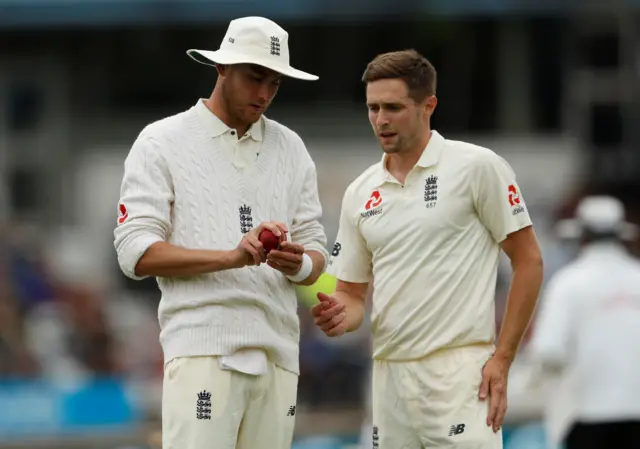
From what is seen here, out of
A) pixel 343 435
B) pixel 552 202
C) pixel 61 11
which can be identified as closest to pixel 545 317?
pixel 343 435

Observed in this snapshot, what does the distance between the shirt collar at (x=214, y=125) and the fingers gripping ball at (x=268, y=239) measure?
0.50m

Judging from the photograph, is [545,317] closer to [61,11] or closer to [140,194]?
[140,194]

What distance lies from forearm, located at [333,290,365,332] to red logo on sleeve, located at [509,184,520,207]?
2.39 feet

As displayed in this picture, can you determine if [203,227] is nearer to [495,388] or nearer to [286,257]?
[286,257]

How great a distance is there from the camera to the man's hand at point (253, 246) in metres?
4.91

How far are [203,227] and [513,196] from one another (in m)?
1.11

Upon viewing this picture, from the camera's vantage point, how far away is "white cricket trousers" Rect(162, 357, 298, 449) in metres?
5.05

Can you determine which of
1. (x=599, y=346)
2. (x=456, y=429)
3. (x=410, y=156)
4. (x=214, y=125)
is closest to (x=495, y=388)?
(x=456, y=429)

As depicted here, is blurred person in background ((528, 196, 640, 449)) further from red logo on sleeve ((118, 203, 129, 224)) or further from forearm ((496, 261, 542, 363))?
red logo on sleeve ((118, 203, 129, 224))

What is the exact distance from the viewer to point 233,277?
5.16m

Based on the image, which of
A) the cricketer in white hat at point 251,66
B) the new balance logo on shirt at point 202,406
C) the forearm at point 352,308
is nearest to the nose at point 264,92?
the cricketer in white hat at point 251,66

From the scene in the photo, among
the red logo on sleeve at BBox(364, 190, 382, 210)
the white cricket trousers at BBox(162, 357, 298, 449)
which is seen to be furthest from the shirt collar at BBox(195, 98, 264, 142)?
the white cricket trousers at BBox(162, 357, 298, 449)

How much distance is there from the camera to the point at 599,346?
772 cm

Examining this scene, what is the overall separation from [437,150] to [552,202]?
10476 millimetres
